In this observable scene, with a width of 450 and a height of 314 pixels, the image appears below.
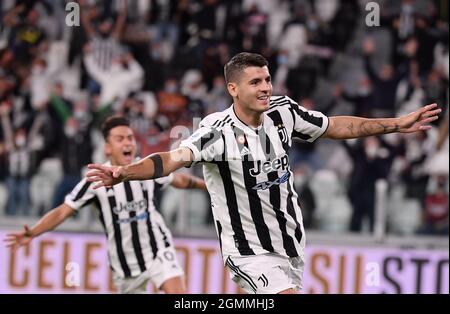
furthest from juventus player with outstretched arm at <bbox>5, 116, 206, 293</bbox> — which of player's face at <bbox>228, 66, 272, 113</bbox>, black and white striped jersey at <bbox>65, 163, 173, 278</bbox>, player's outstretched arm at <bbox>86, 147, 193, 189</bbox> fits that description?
player's outstretched arm at <bbox>86, 147, 193, 189</bbox>

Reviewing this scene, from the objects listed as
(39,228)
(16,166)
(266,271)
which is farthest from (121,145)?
(16,166)

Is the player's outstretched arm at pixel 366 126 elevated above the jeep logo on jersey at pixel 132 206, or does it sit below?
above

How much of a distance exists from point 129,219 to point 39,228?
0.86m

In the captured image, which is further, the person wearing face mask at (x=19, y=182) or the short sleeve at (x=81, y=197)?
the person wearing face mask at (x=19, y=182)

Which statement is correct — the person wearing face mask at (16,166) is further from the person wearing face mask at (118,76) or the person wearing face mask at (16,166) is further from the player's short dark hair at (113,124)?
the player's short dark hair at (113,124)

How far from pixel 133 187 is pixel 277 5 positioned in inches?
266

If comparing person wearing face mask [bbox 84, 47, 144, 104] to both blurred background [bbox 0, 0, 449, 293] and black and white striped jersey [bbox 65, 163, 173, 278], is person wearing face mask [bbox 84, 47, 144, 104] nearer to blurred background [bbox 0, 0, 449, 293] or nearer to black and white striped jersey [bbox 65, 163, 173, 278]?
blurred background [bbox 0, 0, 449, 293]

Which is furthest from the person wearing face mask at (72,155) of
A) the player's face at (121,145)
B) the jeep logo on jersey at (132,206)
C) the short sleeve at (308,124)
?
the short sleeve at (308,124)

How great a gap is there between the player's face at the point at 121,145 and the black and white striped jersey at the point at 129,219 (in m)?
0.28

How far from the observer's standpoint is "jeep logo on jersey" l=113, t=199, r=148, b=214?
956cm

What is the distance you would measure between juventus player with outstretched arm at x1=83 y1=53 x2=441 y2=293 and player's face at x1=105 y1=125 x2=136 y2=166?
6.49ft

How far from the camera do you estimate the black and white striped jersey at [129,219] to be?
9.56 m

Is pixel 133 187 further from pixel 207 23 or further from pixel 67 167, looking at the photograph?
pixel 207 23

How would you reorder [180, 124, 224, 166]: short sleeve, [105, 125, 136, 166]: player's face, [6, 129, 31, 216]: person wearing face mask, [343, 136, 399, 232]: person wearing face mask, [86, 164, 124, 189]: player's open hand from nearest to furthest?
[86, 164, 124, 189]: player's open hand < [180, 124, 224, 166]: short sleeve < [105, 125, 136, 166]: player's face < [343, 136, 399, 232]: person wearing face mask < [6, 129, 31, 216]: person wearing face mask
